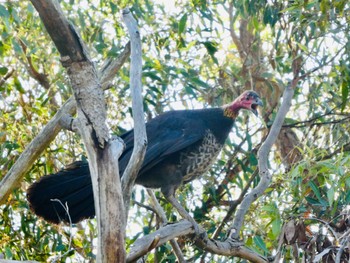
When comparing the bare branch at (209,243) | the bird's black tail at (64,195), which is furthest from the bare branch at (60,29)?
the bird's black tail at (64,195)

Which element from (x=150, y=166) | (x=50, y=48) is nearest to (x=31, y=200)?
(x=150, y=166)

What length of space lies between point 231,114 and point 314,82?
104cm

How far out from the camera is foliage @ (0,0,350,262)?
19.9 feet

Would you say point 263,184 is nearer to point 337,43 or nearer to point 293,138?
point 337,43

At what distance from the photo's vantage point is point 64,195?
507 centimetres

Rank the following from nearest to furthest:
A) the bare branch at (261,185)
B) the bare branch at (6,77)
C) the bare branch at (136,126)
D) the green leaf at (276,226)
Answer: the bare branch at (136,126)
the green leaf at (276,226)
the bare branch at (261,185)
the bare branch at (6,77)

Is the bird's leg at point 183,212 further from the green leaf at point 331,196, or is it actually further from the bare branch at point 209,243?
the green leaf at point 331,196

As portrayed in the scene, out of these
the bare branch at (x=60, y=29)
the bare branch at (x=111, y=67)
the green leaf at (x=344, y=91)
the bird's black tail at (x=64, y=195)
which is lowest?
the bird's black tail at (x=64, y=195)

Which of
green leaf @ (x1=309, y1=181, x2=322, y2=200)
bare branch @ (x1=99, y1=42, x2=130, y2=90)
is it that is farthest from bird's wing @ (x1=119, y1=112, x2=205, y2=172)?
green leaf @ (x1=309, y1=181, x2=322, y2=200)

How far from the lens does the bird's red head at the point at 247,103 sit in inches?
245

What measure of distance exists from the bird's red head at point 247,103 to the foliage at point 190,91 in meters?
0.13

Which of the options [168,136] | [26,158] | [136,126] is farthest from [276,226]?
[26,158]

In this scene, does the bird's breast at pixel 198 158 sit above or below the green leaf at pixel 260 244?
above

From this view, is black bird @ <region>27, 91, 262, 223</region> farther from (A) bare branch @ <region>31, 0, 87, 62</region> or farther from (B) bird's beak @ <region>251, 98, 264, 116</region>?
(A) bare branch @ <region>31, 0, 87, 62</region>
